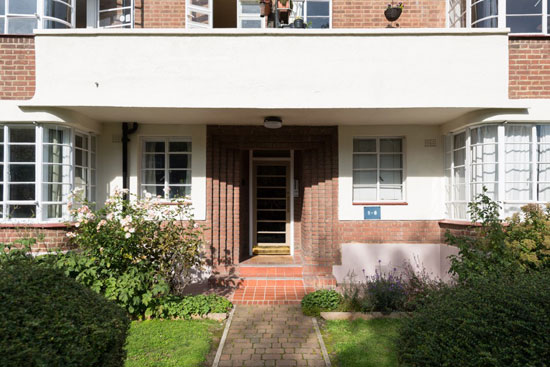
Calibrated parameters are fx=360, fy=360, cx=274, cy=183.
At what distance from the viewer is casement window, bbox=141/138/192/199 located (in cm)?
805

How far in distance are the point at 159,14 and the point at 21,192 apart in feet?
15.4

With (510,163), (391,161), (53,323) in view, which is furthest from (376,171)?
(53,323)

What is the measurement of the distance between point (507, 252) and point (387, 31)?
13.7ft

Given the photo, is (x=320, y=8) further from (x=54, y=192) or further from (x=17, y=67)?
(x=54, y=192)

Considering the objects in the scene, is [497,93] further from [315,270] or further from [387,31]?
[315,270]

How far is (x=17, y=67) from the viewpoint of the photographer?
665 cm

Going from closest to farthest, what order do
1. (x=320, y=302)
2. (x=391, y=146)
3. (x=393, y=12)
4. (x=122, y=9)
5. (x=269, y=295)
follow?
(x=320, y=302), (x=269, y=295), (x=393, y=12), (x=391, y=146), (x=122, y=9)

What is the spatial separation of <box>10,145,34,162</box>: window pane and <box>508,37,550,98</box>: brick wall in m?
8.97

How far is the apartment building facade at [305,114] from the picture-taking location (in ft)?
21.2

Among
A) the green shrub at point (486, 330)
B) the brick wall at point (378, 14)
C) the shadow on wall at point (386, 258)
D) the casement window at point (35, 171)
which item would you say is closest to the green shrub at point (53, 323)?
the green shrub at point (486, 330)

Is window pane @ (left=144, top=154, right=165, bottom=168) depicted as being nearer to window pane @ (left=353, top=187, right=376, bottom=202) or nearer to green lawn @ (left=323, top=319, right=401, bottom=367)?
window pane @ (left=353, top=187, right=376, bottom=202)

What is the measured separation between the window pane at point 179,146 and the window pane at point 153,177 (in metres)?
0.57

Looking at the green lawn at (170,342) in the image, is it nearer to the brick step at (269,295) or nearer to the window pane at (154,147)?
the brick step at (269,295)

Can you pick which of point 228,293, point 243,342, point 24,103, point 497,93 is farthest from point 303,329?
point 24,103
